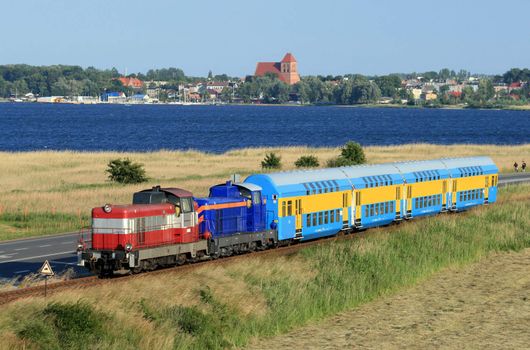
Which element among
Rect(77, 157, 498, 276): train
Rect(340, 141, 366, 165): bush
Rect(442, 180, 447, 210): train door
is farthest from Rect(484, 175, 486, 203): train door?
Rect(340, 141, 366, 165): bush

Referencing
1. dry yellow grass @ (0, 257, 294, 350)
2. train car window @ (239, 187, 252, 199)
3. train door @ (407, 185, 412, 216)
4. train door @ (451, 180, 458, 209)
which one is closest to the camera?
dry yellow grass @ (0, 257, 294, 350)

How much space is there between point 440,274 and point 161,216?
12.5 metres

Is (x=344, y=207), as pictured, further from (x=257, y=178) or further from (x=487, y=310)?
(x=487, y=310)

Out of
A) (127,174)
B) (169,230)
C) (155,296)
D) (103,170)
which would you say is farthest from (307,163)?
(155,296)

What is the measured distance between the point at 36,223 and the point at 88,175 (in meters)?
33.6

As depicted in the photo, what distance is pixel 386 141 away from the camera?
17475cm

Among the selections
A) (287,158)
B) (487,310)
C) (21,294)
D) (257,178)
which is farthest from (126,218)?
(287,158)

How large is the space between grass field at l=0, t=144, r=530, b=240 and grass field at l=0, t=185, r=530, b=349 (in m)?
18.8

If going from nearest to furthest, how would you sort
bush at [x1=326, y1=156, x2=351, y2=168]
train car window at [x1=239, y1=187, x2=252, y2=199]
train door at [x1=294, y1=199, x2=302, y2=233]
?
train car window at [x1=239, y1=187, x2=252, y2=199] → train door at [x1=294, y1=199, x2=302, y2=233] → bush at [x1=326, y1=156, x2=351, y2=168]

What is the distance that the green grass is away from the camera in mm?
46250

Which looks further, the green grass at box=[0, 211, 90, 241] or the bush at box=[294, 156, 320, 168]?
the bush at box=[294, 156, 320, 168]

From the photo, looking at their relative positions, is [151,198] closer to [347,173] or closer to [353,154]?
[347,173]

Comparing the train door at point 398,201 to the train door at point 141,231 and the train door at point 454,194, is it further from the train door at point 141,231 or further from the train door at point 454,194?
the train door at point 141,231

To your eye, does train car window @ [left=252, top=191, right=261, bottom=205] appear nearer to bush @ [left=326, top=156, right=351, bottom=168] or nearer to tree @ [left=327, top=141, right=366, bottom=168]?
bush @ [left=326, top=156, right=351, bottom=168]
